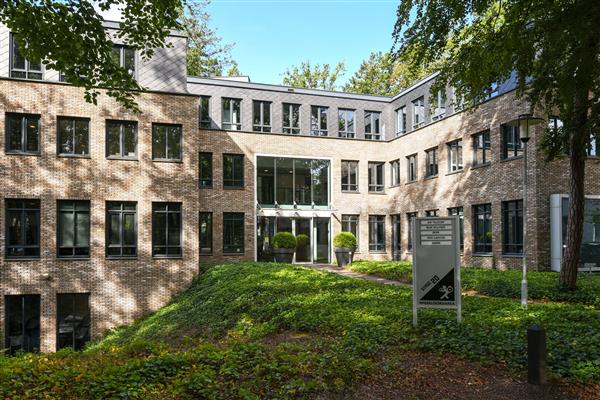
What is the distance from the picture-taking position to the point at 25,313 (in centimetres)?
1703

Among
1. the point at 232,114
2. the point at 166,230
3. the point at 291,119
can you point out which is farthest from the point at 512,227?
the point at 232,114

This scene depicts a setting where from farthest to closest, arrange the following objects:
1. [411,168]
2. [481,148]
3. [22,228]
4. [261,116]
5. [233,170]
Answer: [411,168], [261,116], [233,170], [481,148], [22,228]

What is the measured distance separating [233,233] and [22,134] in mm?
11158

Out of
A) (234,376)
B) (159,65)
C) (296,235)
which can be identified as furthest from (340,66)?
(234,376)

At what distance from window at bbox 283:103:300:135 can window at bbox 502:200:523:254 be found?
12.6 metres

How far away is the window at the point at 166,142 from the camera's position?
62.4 feet

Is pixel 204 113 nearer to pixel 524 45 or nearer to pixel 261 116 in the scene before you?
pixel 261 116

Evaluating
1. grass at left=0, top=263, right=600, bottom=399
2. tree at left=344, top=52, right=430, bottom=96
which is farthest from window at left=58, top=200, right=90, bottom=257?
tree at left=344, top=52, right=430, bottom=96

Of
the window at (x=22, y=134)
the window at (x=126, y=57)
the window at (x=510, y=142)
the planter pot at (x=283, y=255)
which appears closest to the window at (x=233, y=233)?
the planter pot at (x=283, y=255)

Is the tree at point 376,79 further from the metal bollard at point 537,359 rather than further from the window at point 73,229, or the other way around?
the metal bollard at point 537,359

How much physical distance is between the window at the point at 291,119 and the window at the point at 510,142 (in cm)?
1177

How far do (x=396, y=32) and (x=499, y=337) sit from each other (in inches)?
233

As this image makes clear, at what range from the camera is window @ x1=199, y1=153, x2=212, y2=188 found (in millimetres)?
25328

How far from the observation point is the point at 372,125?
29.7m
